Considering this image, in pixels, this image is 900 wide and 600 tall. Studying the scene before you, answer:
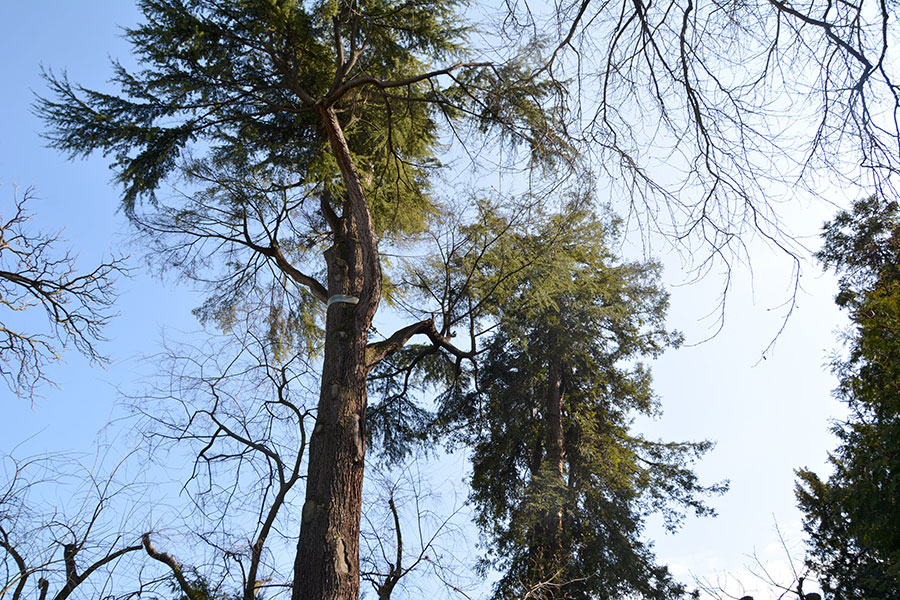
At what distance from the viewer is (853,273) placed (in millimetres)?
11852

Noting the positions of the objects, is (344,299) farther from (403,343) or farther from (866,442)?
(866,442)

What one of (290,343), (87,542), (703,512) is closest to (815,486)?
(703,512)

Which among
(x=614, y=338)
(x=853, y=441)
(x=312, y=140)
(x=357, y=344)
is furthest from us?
(x=614, y=338)

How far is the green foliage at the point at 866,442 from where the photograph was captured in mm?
7781

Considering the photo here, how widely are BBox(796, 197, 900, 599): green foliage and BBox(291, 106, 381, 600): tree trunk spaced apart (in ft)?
16.3

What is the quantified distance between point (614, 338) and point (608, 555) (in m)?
4.26

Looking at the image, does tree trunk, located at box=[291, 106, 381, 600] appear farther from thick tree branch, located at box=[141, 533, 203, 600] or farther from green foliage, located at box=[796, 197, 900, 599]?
green foliage, located at box=[796, 197, 900, 599]

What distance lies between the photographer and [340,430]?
4992mm

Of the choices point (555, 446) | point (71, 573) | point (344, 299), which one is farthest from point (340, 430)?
point (555, 446)

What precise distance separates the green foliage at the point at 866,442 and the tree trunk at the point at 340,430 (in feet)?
16.3

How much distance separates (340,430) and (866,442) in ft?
25.4

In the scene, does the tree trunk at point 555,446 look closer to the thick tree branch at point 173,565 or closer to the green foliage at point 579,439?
the green foliage at point 579,439

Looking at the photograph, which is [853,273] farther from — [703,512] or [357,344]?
[357,344]

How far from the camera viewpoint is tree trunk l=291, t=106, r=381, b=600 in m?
4.31
